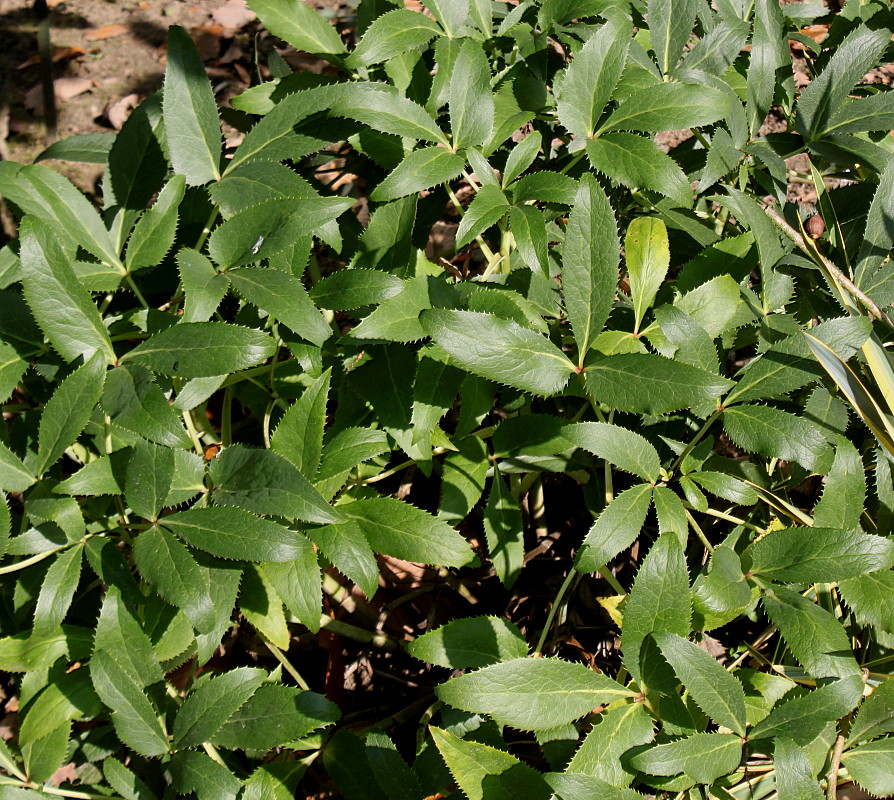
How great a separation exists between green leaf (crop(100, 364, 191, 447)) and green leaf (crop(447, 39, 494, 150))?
2.21 ft

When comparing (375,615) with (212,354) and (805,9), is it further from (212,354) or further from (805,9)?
(805,9)

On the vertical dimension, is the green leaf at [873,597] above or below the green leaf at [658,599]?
below

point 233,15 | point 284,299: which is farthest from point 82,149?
point 233,15

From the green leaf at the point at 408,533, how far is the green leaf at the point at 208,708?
0.98 ft

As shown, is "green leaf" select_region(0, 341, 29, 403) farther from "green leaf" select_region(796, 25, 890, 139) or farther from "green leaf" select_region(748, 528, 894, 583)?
"green leaf" select_region(796, 25, 890, 139)

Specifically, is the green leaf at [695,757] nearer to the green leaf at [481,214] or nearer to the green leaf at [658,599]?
the green leaf at [658,599]

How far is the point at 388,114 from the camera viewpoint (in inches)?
53.1

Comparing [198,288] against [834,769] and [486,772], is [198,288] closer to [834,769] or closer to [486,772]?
[486,772]

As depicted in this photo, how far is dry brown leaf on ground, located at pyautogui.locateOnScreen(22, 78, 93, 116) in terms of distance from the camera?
2947 millimetres

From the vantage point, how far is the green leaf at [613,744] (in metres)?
1.05

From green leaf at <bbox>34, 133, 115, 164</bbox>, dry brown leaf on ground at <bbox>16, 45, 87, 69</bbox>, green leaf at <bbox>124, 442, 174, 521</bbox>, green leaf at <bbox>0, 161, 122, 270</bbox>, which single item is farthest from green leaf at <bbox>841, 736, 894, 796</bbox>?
dry brown leaf on ground at <bbox>16, 45, 87, 69</bbox>

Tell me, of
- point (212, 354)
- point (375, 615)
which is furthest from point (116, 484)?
point (375, 615)

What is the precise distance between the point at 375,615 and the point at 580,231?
1014mm

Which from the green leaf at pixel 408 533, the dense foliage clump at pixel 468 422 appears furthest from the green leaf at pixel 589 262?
the green leaf at pixel 408 533
